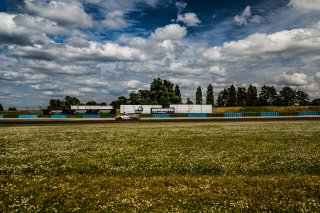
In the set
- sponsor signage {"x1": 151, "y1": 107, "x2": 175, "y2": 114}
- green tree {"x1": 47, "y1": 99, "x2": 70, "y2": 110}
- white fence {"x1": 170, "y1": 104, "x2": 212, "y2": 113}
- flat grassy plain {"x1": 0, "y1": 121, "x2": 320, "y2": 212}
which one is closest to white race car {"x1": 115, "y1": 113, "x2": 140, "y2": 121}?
sponsor signage {"x1": 151, "y1": 107, "x2": 175, "y2": 114}

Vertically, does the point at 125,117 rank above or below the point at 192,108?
below

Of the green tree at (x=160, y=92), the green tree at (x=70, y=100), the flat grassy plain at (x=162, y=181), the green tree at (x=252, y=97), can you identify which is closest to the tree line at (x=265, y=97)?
the green tree at (x=252, y=97)

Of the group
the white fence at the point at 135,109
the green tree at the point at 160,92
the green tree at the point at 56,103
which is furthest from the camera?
the green tree at the point at 56,103

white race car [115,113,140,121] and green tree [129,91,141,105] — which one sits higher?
green tree [129,91,141,105]

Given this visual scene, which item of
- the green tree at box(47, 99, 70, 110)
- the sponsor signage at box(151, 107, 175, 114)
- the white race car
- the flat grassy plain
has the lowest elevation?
the flat grassy plain

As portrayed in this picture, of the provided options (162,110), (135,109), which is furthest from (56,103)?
(162,110)

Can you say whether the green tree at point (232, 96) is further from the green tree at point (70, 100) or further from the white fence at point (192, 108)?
the green tree at point (70, 100)

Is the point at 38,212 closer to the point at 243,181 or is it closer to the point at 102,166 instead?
the point at 102,166

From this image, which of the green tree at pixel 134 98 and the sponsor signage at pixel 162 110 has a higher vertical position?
the green tree at pixel 134 98

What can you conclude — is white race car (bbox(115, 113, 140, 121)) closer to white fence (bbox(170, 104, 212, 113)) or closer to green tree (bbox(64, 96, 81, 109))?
white fence (bbox(170, 104, 212, 113))

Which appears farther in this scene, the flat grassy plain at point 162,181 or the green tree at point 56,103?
the green tree at point 56,103

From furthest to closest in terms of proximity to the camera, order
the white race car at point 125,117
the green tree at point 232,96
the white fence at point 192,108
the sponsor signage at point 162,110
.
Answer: the green tree at point 232,96
the white fence at point 192,108
the sponsor signage at point 162,110
the white race car at point 125,117

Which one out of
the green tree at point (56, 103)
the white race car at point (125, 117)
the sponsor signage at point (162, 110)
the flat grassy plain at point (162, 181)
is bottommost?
the flat grassy plain at point (162, 181)

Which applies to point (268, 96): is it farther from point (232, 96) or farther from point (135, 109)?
point (135, 109)
